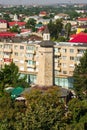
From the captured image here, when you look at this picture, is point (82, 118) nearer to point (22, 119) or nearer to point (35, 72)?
point (22, 119)

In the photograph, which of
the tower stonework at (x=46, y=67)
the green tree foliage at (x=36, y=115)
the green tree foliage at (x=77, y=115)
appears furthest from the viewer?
the tower stonework at (x=46, y=67)

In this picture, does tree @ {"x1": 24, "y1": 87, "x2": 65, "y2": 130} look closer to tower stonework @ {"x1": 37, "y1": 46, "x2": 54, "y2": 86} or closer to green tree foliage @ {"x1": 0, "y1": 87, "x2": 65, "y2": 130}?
green tree foliage @ {"x1": 0, "y1": 87, "x2": 65, "y2": 130}

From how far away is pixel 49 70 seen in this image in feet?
80.5

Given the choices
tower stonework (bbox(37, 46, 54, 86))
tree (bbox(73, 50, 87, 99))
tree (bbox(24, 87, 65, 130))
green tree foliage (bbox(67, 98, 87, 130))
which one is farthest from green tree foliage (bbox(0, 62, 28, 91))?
tree (bbox(24, 87, 65, 130))

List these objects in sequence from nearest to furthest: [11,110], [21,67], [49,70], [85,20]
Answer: [11,110] < [49,70] < [21,67] < [85,20]

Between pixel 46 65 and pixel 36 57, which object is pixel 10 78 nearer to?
pixel 46 65

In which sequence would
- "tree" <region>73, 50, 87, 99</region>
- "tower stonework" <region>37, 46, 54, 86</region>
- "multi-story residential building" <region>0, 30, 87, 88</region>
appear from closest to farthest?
1. "tree" <region>73, 50, 87, 99</region>
2. "tower stonework" <region>37, 46, 54, 86</region>
3. "multi-story residential building" <region>0, 30, 87, 88</region>

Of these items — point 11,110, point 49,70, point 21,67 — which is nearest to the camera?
point 11,110

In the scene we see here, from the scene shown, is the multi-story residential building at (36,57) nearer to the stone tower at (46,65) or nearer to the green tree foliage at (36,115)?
the stone tower at (46,65)

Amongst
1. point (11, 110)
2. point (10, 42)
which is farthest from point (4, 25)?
point (11, 110)

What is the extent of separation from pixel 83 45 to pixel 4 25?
3528 centimetres

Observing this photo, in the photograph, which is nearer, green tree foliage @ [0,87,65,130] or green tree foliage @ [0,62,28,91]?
green tree foliage @ [0,87,65,130]

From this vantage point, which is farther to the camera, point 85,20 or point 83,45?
point 85,20

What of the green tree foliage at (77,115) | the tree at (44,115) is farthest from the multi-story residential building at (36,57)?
the tree at (44,115)
